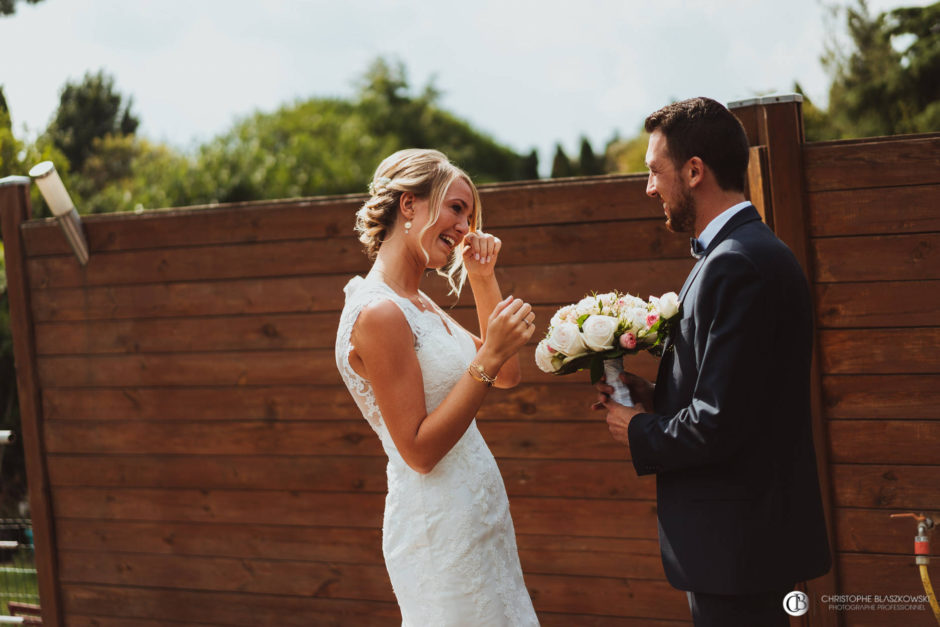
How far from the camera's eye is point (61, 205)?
4605mm

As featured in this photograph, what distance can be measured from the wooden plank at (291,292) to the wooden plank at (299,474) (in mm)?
740

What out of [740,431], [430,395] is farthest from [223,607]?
[740,431]

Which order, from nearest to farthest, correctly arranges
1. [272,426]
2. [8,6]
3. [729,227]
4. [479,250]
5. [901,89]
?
1. [729,227]
2. [479,250]
3. [272,426]
4. [8,6]
5. [901,89]

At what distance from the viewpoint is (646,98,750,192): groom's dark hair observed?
235 cm

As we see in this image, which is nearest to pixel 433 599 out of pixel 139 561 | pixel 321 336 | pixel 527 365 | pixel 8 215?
pixel 527 365

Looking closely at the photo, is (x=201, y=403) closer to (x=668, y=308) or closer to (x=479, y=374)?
(x=479, y=374)

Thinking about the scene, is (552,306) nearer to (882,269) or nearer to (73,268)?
(882,269)

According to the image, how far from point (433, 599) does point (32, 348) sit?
11.0 feet

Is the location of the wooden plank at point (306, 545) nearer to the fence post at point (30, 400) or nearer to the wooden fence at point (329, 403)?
the wooden fence at point (329, 403)

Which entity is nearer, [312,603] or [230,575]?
[312,603]

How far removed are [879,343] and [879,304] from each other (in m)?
0.15

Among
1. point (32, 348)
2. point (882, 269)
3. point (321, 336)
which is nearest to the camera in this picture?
point (882, 269)

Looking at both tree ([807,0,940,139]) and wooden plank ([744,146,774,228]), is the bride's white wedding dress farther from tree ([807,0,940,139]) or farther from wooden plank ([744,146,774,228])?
tree ([807,0,940,139])

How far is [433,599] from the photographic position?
2588 millimetres
